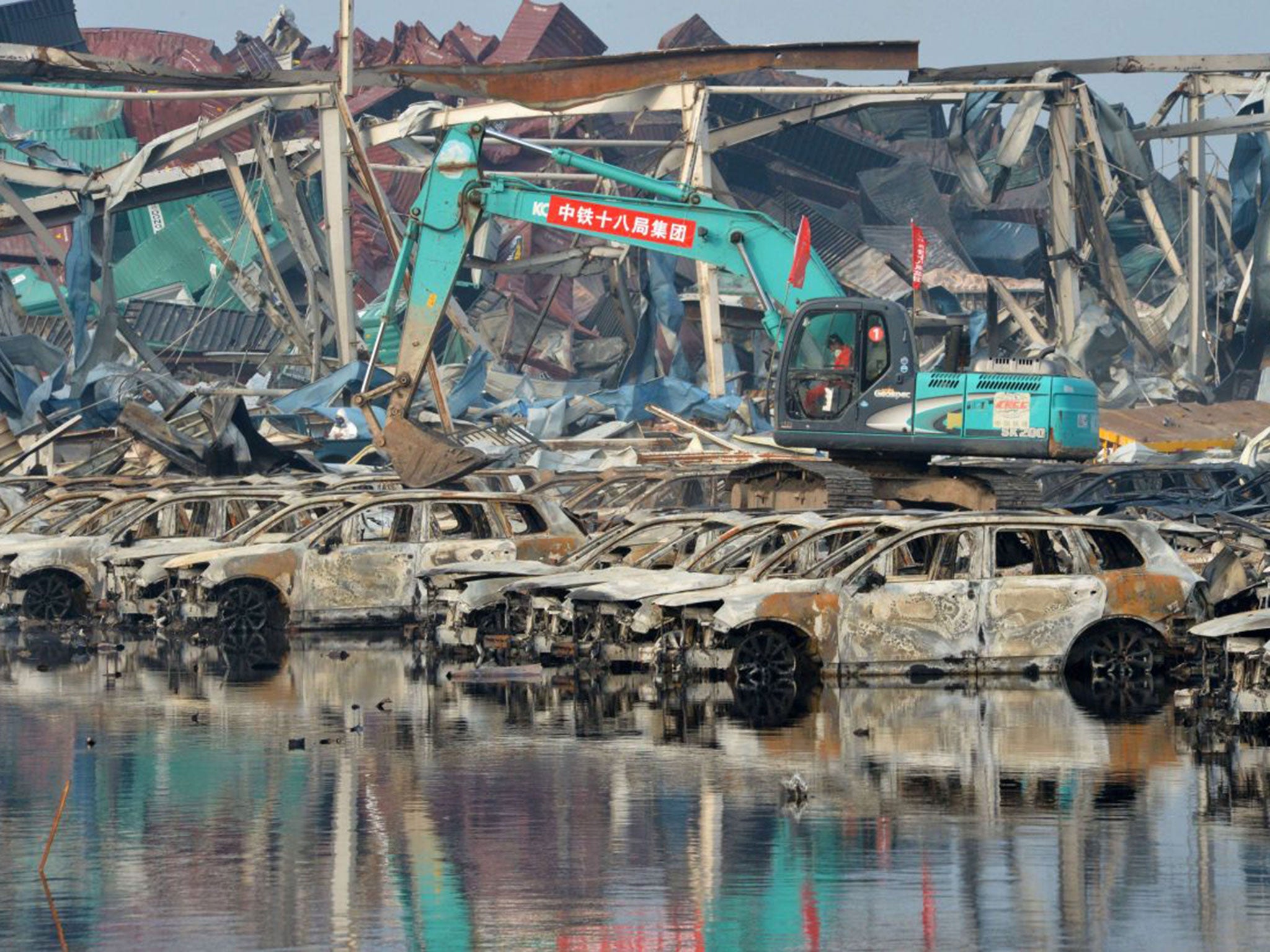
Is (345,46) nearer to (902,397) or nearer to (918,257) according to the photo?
(902,397)

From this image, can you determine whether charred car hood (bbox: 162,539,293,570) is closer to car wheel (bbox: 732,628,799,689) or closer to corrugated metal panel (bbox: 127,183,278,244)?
car wheel (bbox: 732,628,799,689)

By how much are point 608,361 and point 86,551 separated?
155 ft

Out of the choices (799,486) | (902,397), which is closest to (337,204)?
(799,486)

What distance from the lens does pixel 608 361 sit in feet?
236

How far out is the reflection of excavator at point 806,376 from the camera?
85.3 ft

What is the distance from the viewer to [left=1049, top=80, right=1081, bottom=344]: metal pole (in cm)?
5078

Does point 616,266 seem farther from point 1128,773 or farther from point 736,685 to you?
point 1128,773

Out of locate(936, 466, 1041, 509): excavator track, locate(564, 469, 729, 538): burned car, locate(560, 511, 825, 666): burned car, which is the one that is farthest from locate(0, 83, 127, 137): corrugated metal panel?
locate(560, 511, 825, 666): burned car

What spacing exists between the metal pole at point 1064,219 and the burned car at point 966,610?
109ft

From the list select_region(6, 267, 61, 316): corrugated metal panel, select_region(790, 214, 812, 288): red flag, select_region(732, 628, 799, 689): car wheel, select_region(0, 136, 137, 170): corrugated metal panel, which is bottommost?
select_region(732, 628, 799, 689): car wheel

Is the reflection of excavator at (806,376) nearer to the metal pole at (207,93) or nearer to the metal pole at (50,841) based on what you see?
the metal pole at (207,93)

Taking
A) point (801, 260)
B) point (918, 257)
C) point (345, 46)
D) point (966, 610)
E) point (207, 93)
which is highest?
point (207, 93)

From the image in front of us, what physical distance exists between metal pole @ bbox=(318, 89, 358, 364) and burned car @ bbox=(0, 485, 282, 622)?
1754 centimetres

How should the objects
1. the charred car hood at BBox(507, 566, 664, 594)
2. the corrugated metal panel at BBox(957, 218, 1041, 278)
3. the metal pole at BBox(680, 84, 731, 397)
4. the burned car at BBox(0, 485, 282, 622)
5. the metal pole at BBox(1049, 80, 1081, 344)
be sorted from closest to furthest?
the charred car hood at BBox(507, 566, 664, 594) → the burned car at BBox(0, 485, 282, 622) → the metal pole at BBox(680, 84, 731, 397) → the metal pole at BBox(1049, 80, 1081, 344) → the corrugated metal panel at BBox(957, 218, 1041, 278)
